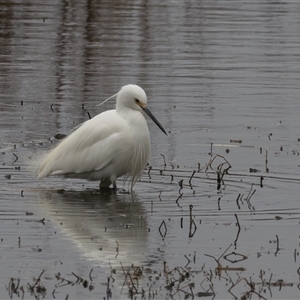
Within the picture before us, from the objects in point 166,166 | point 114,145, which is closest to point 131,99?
point 114,145

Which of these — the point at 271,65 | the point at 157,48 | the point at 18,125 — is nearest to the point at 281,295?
the point at 18,125

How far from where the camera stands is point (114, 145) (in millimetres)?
11039

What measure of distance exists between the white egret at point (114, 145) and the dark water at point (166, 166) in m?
0.24

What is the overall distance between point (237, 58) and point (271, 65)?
107 cm

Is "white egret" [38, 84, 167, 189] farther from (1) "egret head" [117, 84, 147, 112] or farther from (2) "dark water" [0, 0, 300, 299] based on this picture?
(2) "dark water" [0, 0, 300, 299]

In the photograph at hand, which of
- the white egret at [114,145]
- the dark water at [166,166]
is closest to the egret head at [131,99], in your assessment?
the white egret at [114,145]

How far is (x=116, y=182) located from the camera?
478 inches

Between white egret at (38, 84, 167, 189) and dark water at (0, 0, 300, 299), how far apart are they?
236mm

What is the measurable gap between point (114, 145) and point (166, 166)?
127 centimetres

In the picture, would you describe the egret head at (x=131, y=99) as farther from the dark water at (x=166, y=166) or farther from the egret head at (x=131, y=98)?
the dark water at (x=166, y=166)

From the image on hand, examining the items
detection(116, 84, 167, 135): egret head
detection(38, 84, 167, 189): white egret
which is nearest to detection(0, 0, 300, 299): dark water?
detection(38, 84, 167, 189): white egret

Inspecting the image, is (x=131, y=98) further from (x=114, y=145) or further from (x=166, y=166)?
(x=166, y=166)

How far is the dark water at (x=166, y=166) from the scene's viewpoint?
8.02 m

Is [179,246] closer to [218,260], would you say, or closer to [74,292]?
[218,260]
